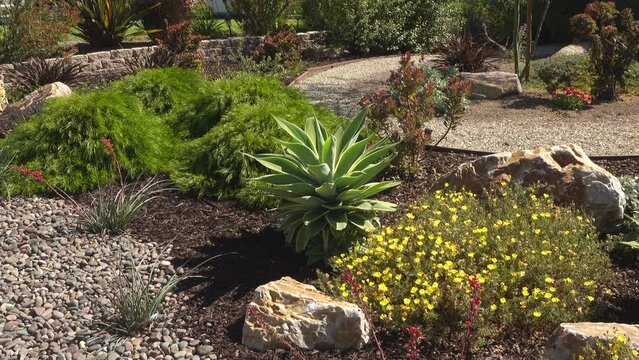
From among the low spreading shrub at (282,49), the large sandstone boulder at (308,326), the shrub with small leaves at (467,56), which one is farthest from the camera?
the low spreading shrub at (282,49)

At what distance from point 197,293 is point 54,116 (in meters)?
3.39

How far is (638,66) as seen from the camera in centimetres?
1280

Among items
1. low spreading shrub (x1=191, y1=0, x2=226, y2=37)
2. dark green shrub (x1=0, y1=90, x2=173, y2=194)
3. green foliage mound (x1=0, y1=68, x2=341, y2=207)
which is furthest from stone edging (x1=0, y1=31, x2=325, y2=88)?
green foliage mound (x1=0, y1=68, x2=341, y2=207)

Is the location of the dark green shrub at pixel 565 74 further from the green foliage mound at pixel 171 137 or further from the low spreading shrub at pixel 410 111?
the green foliage mound at pixel 171 137

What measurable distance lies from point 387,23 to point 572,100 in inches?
248

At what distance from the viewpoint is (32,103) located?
974cm

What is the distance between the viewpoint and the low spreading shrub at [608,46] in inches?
414

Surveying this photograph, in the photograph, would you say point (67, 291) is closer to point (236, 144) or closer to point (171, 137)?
point (236, 144)

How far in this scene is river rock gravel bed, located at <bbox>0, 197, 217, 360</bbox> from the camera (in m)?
4.58

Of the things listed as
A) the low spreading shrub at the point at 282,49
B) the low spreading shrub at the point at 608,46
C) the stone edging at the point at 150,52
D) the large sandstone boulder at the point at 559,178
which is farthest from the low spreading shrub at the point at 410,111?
the low spreading shrub at the point at 282,49

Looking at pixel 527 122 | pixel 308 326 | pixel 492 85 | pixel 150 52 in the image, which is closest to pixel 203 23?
pixel 150 52

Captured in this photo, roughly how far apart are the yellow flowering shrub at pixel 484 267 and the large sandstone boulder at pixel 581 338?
0.94 feet

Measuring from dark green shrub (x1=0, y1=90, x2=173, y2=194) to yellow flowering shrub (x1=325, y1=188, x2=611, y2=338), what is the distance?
3.00m

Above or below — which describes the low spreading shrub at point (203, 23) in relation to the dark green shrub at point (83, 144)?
below
